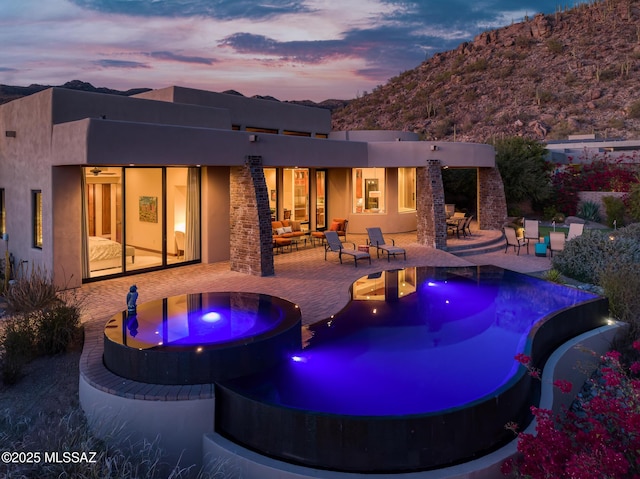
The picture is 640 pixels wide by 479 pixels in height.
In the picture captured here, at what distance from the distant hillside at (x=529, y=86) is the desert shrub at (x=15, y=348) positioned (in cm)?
4299

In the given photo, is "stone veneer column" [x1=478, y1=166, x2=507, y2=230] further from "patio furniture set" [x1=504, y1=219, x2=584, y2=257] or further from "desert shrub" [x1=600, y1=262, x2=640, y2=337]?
"desert shrub" [x1=600, y1=262, x2=640, y2=337]

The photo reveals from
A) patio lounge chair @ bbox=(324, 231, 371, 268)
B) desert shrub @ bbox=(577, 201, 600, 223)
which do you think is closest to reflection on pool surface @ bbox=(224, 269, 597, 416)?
patio lounge chair @ bbox=(324, 231, 371, 268)

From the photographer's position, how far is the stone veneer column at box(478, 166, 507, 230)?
2303 cm

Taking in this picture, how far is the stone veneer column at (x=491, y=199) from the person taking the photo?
907 inches

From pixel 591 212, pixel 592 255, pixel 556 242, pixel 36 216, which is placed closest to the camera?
pixel 36 216

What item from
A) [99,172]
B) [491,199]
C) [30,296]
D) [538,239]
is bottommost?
[30,296]

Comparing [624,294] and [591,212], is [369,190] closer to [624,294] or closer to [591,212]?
[624,294]

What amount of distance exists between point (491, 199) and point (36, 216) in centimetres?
1859

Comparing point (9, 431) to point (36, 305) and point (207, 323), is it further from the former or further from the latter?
point (36, 305)

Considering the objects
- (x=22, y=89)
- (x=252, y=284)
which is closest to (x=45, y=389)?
(x=252, y=284)

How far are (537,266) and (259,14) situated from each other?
36885mm

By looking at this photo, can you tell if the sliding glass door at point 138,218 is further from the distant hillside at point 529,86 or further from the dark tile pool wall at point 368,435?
the distant hillside at point 529,86

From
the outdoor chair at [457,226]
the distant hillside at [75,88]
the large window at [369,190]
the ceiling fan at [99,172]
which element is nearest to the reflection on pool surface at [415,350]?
the ceiling fan at [99,172]

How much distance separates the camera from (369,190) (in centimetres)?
2234
